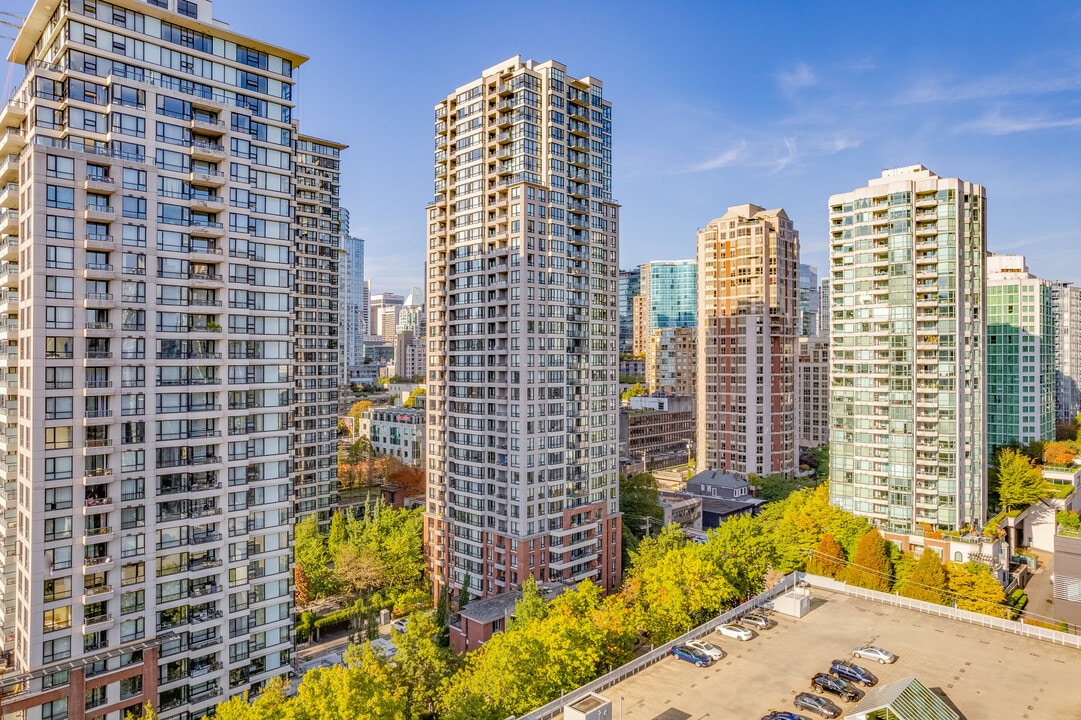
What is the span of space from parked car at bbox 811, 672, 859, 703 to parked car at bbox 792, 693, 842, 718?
1.13 metres

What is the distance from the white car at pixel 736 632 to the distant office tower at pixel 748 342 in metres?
72.0

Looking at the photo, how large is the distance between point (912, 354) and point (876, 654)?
44077 millimetres

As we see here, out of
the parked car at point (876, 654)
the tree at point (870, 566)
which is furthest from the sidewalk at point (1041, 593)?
the parked car at point (876, 654)

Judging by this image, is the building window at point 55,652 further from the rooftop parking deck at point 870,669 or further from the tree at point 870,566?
the tree at point 870,566

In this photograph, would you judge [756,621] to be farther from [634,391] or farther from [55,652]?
[634,391]

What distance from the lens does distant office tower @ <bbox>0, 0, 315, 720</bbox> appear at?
130 ft

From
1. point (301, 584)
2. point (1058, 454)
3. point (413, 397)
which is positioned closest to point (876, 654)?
point (301, 584)

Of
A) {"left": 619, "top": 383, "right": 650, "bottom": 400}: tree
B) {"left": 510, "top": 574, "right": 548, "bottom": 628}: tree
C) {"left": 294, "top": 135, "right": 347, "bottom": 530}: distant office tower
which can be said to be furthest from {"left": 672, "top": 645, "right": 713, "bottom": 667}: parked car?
{"left": 619, "top": 383, "right": 650, "bottom": 400}: tree

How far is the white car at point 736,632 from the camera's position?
1841 inches

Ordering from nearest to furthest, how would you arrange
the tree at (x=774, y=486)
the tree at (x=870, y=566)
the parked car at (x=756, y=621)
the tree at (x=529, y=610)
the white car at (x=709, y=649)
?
1. the white car at (x=709, y=649)
2. the parked car at (x=756, y=621)
3. the tree at (x=529, y=610)
4. the tree at (x=870, y=566)
5. the tree at (x=774, y=486)

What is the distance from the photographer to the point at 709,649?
144 feet

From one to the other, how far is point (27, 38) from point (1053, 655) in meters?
78.9

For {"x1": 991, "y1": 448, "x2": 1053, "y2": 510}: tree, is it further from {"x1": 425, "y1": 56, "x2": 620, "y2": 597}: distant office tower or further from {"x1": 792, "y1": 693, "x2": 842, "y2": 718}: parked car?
{"x1": 792, "y1": 693, "x2": 842, "y2": 718}: parked car

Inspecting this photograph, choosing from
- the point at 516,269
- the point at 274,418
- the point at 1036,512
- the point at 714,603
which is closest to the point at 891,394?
the point at 1036,512
